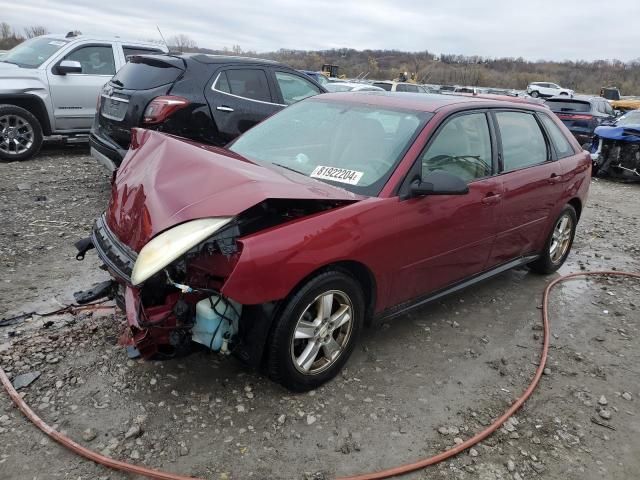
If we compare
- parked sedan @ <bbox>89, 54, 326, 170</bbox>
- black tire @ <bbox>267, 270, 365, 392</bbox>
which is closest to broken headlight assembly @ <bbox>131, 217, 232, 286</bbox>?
black tire @ <bbox>267, 270, 365, 392</bbox>

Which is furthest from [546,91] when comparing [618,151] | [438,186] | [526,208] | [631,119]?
[438,186]

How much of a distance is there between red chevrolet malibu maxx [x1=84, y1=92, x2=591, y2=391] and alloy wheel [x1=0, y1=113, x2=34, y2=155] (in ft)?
18.0

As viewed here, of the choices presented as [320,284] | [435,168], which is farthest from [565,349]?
[320,284]

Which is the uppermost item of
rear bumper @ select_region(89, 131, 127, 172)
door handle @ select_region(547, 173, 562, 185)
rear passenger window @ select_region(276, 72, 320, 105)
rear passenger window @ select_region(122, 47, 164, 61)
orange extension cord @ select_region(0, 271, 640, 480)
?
rear passenger window @ select_region(122, 47, 164, 61)

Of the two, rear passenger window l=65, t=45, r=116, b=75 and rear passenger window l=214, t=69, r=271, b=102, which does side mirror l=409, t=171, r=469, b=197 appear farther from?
rear passenger window l=65, t=45, r=116, b=75

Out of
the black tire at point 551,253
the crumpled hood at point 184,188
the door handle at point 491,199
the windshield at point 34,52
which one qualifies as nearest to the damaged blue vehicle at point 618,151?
the black tire at point 551,253

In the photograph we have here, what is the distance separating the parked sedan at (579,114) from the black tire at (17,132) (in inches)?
466

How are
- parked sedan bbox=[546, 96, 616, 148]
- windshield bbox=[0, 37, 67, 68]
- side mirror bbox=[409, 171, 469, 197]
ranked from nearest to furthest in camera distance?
side mirror bbox=[409, 171, 469, 197] → windshield bbox=[0, 37, 67, 68] → parked sedan bbox=[546, 96, 616, 148]

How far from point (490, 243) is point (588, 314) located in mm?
1195

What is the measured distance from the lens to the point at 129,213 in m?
2.93

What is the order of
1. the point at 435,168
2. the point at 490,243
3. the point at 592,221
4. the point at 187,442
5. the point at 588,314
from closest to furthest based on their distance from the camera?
the point at 187,442
the point at 435,168
the point at 490,243
the point at 588,314
the point at 592,221

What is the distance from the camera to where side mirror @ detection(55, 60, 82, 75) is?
26.3 feet

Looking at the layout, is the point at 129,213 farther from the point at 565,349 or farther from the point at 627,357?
the point at 627,357

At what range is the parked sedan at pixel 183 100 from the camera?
5.89m
